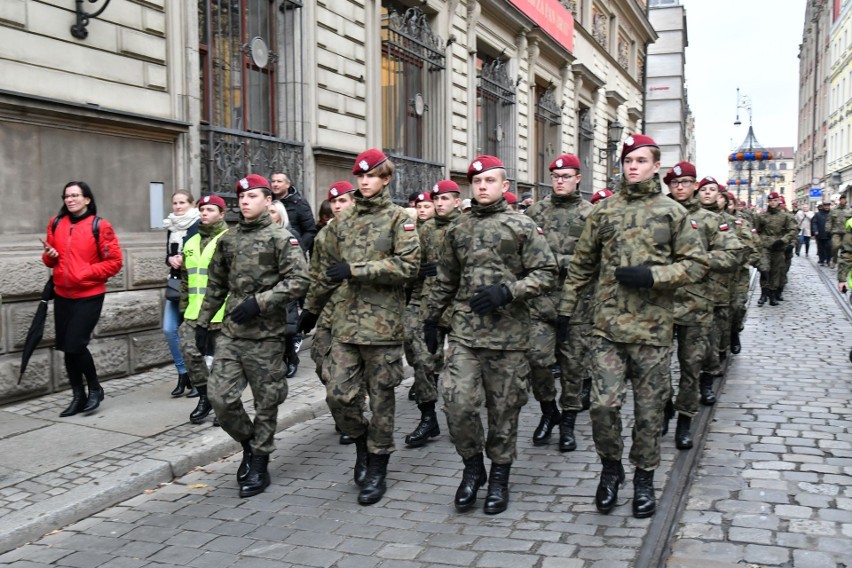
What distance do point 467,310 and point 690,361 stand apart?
→ 2.33 m

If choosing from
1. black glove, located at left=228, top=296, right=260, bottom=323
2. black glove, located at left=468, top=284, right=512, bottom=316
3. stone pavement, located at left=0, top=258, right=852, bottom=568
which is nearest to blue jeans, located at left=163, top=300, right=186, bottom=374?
stone pavement, located at left=0, top=258, right=852, bottom=568

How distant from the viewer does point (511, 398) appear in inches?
184

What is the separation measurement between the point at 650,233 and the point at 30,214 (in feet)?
18.2

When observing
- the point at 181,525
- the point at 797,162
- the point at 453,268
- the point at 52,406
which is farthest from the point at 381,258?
the point at 797,162

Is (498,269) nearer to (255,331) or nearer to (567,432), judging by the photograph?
(255,331)

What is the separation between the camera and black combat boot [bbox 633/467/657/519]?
14.7 ft

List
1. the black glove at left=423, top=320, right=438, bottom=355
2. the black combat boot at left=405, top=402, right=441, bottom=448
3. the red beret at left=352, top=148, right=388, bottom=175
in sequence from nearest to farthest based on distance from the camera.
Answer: the black glove at left=423, top=320, right=438, bottom=355, the red beret at left=352, top=148, right=388, bottom=175, the black combat boot at left=405, top=402, right=441, bottom=448

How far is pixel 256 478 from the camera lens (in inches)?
203

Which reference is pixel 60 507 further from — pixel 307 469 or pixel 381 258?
pixel 381 258

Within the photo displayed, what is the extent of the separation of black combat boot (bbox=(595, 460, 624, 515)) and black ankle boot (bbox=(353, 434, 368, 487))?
146cm

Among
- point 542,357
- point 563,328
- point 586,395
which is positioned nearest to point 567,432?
point 542,357

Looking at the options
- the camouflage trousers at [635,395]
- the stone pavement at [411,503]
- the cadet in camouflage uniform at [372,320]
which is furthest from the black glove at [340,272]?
the camouflage trousers at [635,395]

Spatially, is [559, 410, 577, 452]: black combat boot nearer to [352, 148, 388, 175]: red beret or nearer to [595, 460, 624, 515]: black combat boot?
[595, 460, 624, 515]: black combat boot

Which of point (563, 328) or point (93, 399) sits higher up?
point (563, 328)
